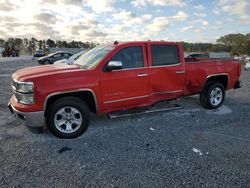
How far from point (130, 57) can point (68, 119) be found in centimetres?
190

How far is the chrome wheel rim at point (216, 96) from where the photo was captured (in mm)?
6676

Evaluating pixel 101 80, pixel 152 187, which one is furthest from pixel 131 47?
pixel 152 187

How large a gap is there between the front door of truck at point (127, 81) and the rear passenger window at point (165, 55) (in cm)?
32

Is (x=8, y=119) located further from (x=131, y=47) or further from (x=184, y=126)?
(x=184, y=126)

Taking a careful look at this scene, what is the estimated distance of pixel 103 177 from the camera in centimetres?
331

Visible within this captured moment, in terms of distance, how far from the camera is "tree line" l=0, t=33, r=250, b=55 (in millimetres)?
55094

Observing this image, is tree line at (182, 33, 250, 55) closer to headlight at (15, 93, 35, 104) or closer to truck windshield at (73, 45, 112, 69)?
truck windshield at (73, 45, 112, 69)

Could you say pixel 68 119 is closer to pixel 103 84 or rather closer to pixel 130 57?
pixel 103 84

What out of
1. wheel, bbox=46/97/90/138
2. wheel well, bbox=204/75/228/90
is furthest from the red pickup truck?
wheel well, bbox=204/75/228/90

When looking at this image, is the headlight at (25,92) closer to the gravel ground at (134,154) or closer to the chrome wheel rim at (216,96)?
the gravel ground at (134,154)

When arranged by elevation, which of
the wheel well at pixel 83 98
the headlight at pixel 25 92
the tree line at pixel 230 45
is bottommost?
the wheel well at pixel 83 98

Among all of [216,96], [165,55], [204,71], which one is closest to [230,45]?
[216,96]

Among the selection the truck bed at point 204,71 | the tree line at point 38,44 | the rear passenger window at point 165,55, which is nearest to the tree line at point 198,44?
the tree line at point 38,44

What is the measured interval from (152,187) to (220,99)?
457cm
